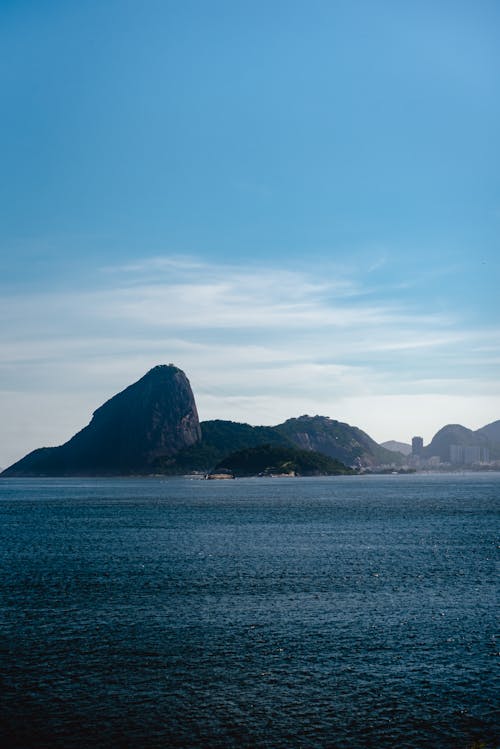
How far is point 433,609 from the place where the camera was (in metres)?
54.9

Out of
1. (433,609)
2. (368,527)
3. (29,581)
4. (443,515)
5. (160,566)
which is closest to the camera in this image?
(433,609)

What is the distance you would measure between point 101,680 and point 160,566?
134 feet

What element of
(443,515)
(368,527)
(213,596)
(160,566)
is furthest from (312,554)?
(443,515)

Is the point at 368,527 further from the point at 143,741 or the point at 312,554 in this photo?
the point at 143,741

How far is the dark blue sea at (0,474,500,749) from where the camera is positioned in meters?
32.5

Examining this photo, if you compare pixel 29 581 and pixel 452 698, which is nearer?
pixel 452 698

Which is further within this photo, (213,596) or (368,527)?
(368,527)

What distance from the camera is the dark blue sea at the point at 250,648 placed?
1281 inches

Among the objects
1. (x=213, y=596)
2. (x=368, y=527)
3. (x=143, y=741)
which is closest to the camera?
(x=143, y=741)

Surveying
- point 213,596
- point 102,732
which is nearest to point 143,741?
point 102,732

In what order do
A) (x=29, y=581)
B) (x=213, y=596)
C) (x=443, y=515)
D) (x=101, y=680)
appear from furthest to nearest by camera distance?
1. (x=443, y=515)
2. (x=29, y=581)
3. (x=213, y=596)
4. (x=101, y=680)

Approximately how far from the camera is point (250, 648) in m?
44.3

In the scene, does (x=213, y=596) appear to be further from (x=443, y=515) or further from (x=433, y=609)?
(x=443, y=515)

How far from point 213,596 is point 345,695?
83.8 feet
